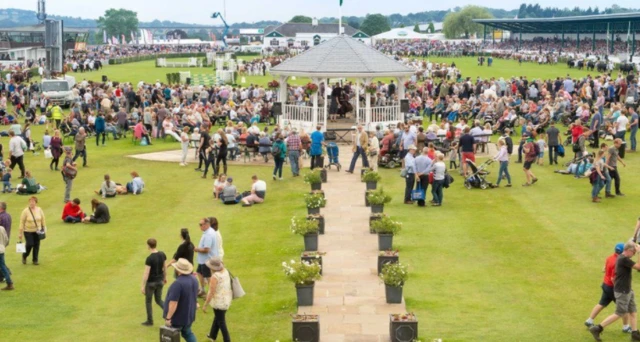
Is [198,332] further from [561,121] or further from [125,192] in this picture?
[561,121]

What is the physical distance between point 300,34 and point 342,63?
473ft

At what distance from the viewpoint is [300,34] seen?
181 meters

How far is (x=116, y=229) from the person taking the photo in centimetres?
2420

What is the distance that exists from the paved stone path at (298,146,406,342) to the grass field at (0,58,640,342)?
597mm

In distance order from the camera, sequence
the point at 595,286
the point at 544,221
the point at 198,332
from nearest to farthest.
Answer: the point at 198,332
the point at 595,286
the point at 544,221

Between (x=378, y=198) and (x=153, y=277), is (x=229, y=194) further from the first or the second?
(x=153, y=277)

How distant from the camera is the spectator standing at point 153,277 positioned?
15984mm

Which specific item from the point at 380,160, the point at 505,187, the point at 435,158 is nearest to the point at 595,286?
the point at 435,158

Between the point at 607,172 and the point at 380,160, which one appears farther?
the point at 380,160

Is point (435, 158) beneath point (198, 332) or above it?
above

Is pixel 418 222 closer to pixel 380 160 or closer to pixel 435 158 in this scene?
pixel 435 158

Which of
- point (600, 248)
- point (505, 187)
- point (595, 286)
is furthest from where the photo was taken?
point (505, 187)

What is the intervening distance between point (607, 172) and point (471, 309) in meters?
10.8

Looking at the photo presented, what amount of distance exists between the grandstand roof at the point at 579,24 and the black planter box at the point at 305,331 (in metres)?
85.9
